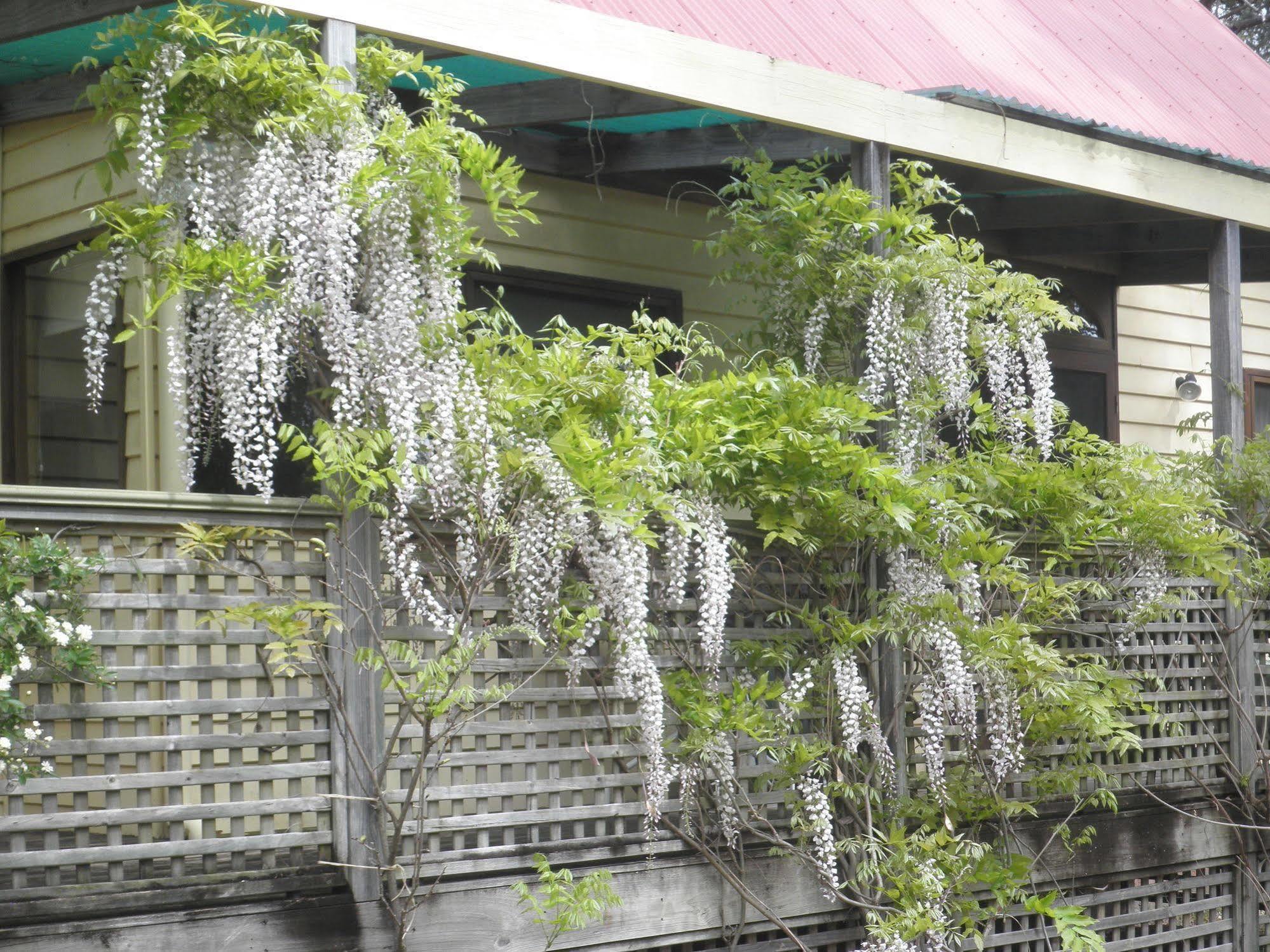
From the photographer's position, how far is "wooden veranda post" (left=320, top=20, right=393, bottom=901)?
14.2ft

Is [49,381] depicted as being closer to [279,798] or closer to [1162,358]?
[279,798]

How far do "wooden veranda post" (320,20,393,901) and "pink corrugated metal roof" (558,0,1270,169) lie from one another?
214 cm

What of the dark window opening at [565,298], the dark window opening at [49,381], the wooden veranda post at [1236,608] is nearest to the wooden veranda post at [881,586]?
the dark window opening at [565,298]

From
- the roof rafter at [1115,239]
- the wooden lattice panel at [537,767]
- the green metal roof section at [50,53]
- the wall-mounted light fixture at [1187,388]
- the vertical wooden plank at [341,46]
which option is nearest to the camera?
the vertical wooden plank at [341,46]

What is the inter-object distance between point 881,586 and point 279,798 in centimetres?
261

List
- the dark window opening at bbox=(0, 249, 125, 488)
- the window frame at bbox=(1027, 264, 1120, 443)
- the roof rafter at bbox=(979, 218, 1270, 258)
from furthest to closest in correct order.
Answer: the window frame at bbox=(1027, 264, 1120, 443) → the roof rafter at bbox=(979, 218, 1270, 258) → the dark window opening at bbox=(0, 249, 125, 488)

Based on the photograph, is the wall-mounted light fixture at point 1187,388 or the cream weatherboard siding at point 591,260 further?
the wall-mounted light fixture at point 1187,388

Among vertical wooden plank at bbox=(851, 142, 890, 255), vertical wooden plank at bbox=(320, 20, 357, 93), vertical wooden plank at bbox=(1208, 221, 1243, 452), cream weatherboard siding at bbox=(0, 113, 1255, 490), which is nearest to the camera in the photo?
vertical wooden plank at bbox=(320, 20, 357, 93)

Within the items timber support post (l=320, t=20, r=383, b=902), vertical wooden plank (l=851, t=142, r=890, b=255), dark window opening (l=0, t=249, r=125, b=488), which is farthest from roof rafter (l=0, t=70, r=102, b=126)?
vertical wooden plank (l=851, t=142, r=890, b=255)

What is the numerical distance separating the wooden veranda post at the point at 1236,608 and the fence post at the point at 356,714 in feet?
14.4

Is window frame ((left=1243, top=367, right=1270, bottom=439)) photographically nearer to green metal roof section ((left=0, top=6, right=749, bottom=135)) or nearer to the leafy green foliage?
green metal roof section ((left=0, top=6, right=749, bottom=135))

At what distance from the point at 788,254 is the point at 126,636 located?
303 cm

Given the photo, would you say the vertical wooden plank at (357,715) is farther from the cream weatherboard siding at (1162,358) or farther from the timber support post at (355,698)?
the cream weatherboard siding at (1162,358)

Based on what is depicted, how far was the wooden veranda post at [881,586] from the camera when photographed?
18.4ft
